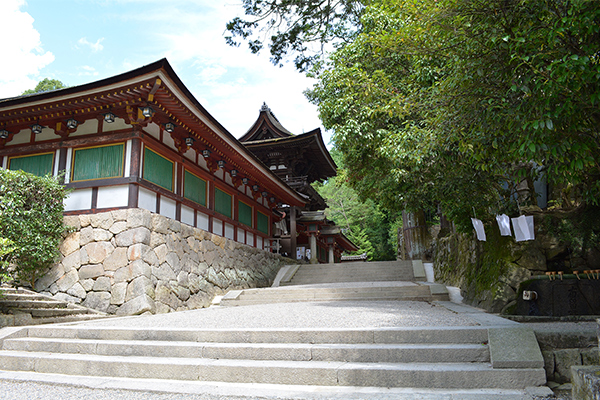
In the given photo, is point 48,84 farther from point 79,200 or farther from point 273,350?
point 273,350

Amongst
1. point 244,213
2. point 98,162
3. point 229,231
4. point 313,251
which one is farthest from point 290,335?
point 313,251

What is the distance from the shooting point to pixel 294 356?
416cm

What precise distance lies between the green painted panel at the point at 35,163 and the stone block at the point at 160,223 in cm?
283

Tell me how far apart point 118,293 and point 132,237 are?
1.16m

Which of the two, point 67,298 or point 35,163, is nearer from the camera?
point 67,298

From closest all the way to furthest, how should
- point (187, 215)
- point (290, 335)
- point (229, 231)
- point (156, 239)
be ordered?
1. point (290, 335)
2. point (156, 239)
3. point (187, 215)
4. point (229, 231)

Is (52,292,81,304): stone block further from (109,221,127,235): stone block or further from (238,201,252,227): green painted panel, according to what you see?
(238,201,252,227): green painted panel

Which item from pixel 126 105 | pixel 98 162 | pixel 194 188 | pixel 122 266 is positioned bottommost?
pixel 122 266

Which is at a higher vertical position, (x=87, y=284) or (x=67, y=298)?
(x=87, y=284)

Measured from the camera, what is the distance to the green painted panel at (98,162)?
859cm

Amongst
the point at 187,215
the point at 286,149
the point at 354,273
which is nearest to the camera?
the point at 187,215

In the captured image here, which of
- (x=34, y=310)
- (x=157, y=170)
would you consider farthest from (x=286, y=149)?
(x=34, y=310)

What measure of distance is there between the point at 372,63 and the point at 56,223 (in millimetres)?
8404

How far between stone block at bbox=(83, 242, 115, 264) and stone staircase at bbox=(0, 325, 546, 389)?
2.83 metres
